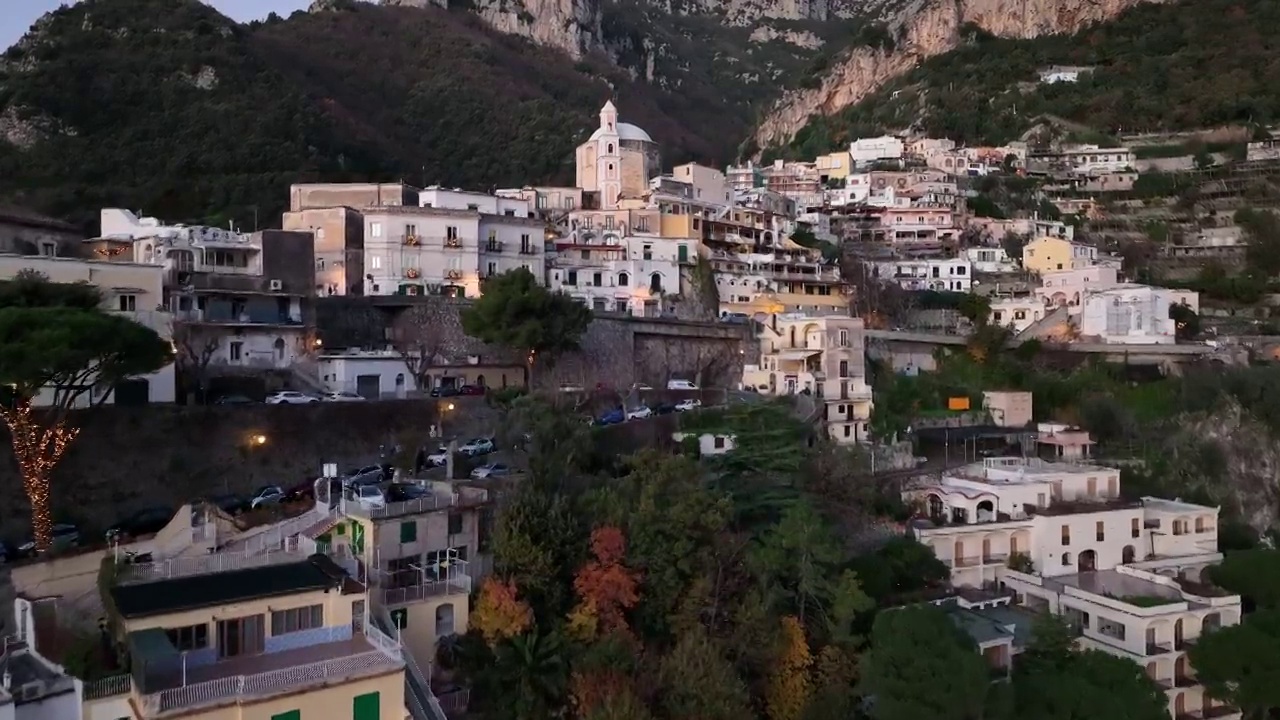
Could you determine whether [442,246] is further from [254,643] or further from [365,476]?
[254,643]

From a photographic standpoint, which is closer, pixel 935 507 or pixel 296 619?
pixel 296 619

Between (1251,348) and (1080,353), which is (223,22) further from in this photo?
(1251,348)

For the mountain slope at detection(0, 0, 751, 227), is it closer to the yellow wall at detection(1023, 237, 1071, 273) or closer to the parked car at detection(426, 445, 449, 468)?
the parked car at detection(426, 445, 449, 468)

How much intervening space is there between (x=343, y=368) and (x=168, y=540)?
1154cm

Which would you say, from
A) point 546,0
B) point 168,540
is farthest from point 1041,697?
point 546,0

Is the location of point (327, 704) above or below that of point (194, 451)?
below

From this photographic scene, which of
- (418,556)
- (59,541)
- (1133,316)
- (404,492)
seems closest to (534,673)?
(418,556)

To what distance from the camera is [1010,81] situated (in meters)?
80.9

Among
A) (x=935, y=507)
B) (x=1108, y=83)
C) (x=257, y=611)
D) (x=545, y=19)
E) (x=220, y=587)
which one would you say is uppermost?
(x=545, y=19)

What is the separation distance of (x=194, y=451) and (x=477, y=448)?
7.17m

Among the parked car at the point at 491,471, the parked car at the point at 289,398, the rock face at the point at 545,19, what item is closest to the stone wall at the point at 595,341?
the parked car at the point at 289,398

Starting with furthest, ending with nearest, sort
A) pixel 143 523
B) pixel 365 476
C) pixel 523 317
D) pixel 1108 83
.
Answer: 1. pixel 1108 83
2. pixel 523 317
3. pixel 365 476
4. pixel 143 523

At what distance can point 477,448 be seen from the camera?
26.2 metres

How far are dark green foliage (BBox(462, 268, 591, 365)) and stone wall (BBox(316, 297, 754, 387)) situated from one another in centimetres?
173
